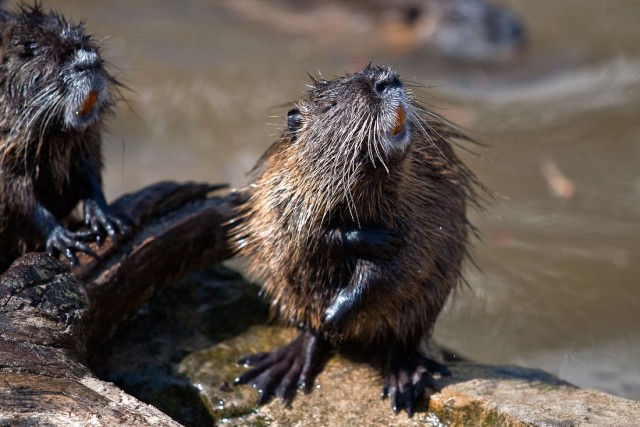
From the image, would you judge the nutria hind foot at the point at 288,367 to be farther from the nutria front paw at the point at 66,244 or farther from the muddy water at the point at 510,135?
the muddy water at the point at 510,135

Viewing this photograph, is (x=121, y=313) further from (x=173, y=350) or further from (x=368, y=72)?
(x=368, y=72)

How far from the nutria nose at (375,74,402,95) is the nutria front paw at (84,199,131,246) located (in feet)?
4.71

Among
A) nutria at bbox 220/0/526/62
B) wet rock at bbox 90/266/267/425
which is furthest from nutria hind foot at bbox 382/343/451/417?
nutria at bbox 220/0/526/62

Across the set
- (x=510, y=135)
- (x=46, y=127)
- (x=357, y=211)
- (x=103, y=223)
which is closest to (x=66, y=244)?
(x=103, y=223)

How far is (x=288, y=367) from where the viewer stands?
180 inches

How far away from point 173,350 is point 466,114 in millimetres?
5442

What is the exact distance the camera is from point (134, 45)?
400 inches

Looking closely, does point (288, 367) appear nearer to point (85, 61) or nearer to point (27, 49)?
point (85, 61)

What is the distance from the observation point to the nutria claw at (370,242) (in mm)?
4129

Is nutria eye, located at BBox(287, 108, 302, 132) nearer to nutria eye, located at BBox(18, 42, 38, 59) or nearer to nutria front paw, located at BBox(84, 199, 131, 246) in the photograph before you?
nutria front paw, located at BBox(84, 199, 131, 246)

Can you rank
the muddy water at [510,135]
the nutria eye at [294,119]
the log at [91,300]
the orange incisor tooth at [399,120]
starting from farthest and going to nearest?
the muddy water at [510,135], the nutria eye at [294,119], the orange incisor tooth at [399,120], the log at [91,300]

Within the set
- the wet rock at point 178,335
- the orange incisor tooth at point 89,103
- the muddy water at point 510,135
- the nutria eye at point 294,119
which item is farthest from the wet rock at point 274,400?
the muddy water at point 510,135

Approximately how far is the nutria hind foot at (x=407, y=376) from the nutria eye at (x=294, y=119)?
113 centimetres

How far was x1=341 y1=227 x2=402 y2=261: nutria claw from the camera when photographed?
163 inches
